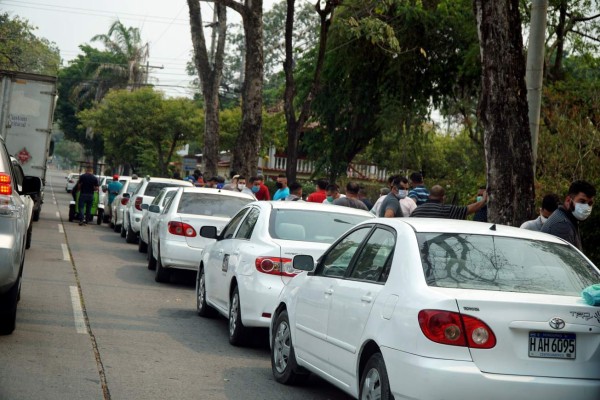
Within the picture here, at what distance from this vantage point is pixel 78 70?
8681cm

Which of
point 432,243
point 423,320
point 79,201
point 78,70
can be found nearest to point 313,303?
point 432,243

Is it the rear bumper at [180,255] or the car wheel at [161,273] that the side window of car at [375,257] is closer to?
the rear bumper at [180,255]

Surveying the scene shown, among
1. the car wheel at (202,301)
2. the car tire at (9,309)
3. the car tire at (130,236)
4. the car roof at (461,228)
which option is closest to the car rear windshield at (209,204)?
the car wheel at (202,301)

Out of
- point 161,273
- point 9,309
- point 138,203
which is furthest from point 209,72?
point 9,309

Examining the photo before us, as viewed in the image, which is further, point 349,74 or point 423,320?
point 349,74

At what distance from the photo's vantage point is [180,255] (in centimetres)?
1570

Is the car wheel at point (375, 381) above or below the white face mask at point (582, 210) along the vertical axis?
below

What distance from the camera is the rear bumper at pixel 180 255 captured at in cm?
1567

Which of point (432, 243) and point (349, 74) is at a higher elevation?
point (349, 74)

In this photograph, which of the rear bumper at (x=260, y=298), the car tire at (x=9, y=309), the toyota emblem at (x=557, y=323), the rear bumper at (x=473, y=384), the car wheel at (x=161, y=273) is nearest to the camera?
the rear bumper at (x=473, y=384)

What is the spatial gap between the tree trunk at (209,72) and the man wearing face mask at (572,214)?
23335mm

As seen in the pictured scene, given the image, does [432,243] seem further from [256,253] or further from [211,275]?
[211,275]

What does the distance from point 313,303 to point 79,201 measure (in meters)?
22.4

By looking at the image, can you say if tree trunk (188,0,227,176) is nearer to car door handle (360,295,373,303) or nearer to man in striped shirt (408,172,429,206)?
man in striped shirt (408,172,429,206)
